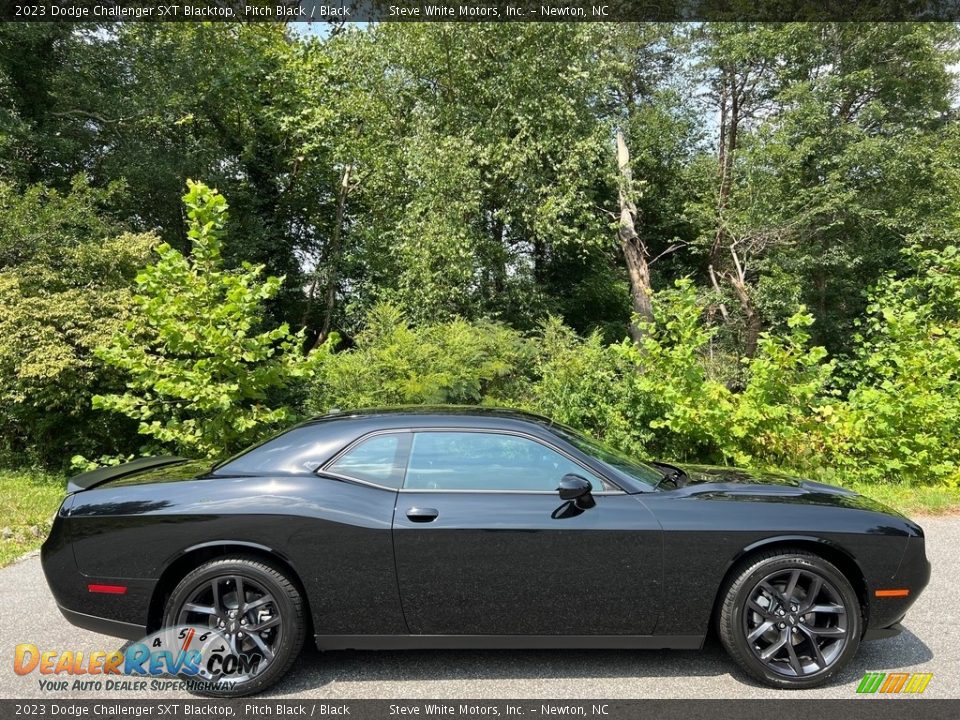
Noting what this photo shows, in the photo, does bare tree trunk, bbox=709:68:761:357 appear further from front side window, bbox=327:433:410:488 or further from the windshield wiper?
front side window, bbox=327:433:410:488

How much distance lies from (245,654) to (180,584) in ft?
1.58

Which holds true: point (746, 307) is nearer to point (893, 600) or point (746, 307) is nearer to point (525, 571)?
point (893, 600)

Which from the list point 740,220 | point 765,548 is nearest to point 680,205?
point 740,220

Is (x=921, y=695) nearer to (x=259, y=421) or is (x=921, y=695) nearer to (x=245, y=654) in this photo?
(x=245, y=654)

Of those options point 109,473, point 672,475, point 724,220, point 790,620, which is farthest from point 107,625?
point 724,220

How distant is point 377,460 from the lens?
376 centimetres

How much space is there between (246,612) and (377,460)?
0.99 metres

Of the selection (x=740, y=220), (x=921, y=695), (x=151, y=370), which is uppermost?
(x=740, y=220)

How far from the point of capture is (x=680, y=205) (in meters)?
21.3

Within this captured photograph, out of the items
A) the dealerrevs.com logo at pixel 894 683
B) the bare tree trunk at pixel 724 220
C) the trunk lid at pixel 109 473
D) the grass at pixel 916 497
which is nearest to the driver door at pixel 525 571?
the dealerrevs.com logo at pixel 894 683

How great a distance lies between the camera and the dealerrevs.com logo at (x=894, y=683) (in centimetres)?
346

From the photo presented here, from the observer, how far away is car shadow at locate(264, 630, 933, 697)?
3617 mm

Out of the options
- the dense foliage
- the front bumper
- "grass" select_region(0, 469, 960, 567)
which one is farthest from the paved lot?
the dense foliage

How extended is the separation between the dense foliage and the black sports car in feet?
15.4
